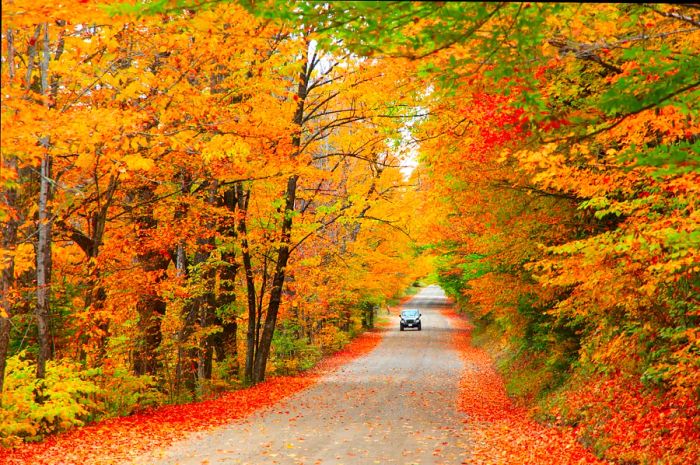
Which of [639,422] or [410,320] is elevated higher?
[639,422]

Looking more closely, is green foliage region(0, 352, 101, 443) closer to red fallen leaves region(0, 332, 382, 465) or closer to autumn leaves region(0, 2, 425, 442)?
autumn leaves region(0, 2, 425, 442)

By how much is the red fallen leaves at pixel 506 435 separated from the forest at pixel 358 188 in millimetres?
442

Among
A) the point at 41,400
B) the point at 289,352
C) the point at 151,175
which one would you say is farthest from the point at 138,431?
the point at 289,352

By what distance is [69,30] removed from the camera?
1243 centimetres

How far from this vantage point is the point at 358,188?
23875 millimetres

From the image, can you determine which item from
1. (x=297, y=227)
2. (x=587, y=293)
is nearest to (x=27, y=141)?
(x=587, y=293)

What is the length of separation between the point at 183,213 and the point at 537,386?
390 inches

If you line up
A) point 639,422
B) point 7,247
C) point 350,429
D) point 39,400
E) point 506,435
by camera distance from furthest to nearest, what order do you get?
point 350,429
point 506,435
point 39,400
point 7,247
point 639,422

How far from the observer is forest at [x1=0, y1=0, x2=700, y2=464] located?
6.38 m

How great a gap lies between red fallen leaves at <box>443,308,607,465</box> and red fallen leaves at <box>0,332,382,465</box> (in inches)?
213

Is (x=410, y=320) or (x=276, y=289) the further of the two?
(x=410, y=320)

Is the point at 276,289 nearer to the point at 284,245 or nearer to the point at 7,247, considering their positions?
the point at 284,245

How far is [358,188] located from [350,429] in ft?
37.6

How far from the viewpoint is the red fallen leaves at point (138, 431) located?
10734 millimetres
